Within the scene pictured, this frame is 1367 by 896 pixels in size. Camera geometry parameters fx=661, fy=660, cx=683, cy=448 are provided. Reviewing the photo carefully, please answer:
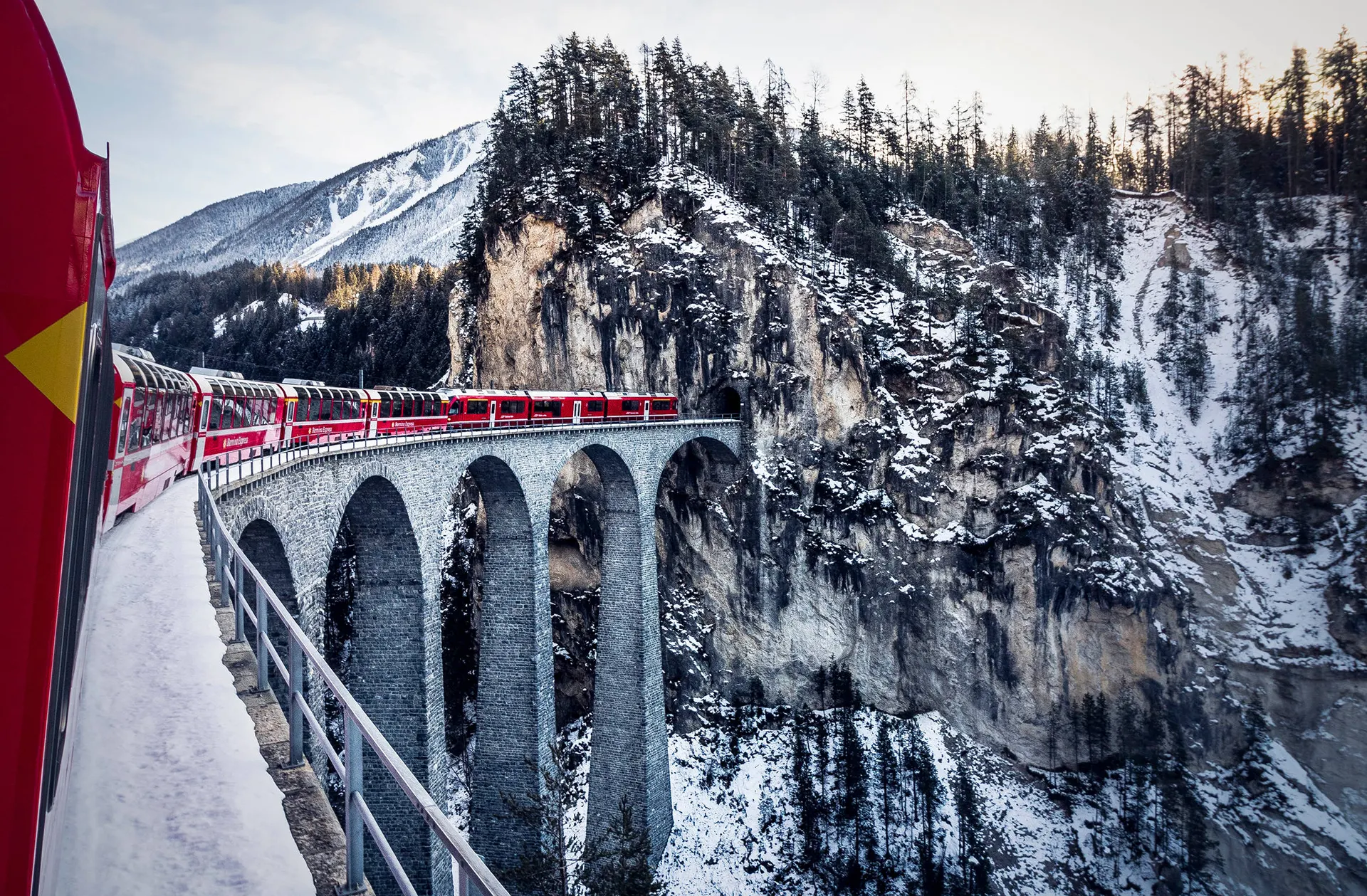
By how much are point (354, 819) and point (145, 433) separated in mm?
8827

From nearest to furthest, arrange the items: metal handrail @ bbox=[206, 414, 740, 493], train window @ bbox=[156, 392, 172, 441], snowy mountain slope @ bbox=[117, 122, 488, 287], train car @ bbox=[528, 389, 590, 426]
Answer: train window @ bbox=[156, 392, 172, 441] → metal handrail @ bbox=[206, 414, 740, 493] → train car @ bbox=[528, 389, 590, 426] → snowy mountain slope @ bbox=[117, 122, 488, 287]

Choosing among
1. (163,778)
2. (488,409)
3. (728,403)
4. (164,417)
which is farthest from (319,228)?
(163,778)

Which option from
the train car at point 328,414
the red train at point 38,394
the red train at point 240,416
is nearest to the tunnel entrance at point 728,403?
the red train at point 240,416

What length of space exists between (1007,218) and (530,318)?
116ft

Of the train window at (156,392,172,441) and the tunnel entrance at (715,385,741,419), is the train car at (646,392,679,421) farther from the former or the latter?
the train window at (156,392,172,441)

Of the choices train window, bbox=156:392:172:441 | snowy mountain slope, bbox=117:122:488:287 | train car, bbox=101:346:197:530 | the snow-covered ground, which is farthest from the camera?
snowy mountain slope, bbox=117:122:488:287

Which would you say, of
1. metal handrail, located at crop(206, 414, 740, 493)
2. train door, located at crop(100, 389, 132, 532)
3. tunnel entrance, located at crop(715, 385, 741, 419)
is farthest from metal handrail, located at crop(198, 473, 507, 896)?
tunnel entrance, located at crop(715, 385, 741, 419)

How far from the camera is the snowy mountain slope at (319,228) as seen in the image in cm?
15775

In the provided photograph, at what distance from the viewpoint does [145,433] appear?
8.79 m

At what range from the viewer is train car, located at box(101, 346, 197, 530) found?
7066 millimetres

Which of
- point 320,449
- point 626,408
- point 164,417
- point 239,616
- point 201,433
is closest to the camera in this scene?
point 239,616

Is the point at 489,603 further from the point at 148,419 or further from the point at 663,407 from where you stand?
the point at 663,407

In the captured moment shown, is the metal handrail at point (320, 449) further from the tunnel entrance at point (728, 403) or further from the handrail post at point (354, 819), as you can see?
the tunnel entrance at point (728, 403)

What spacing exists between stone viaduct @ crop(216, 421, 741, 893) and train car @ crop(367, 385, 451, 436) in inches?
68.5
